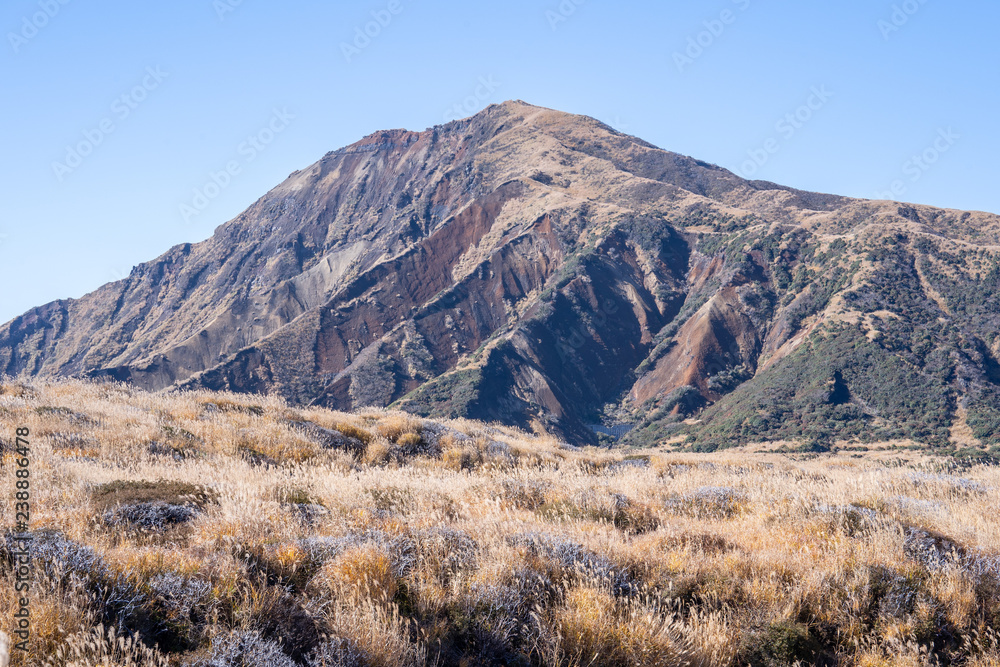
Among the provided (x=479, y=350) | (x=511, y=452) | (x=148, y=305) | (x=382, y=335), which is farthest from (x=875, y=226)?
(x=148, y=305)

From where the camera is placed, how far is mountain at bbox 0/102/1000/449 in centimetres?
8606

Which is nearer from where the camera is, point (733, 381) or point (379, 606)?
point (379, 606)

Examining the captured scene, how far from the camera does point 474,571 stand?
584cm

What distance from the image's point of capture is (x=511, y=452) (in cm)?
1528

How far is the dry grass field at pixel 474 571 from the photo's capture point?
457cm

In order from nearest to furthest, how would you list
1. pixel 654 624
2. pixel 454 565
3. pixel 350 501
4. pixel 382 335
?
pixel 654 624 < pixel 454 565 < pixel 350 501 < pixel 382 335

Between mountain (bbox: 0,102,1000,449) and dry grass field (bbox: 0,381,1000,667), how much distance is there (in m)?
56.8

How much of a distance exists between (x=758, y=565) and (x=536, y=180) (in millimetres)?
148525

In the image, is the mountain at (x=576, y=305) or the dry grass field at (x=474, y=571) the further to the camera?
the mountain at (x=576, y=305)

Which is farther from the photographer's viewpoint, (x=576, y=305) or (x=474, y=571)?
(x=576, y=305)

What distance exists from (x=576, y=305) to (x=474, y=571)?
114 metres

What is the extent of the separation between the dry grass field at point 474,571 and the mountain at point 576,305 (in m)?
56.8

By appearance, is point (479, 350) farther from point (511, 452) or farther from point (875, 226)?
point (511, 452)

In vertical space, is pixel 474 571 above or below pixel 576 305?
below
